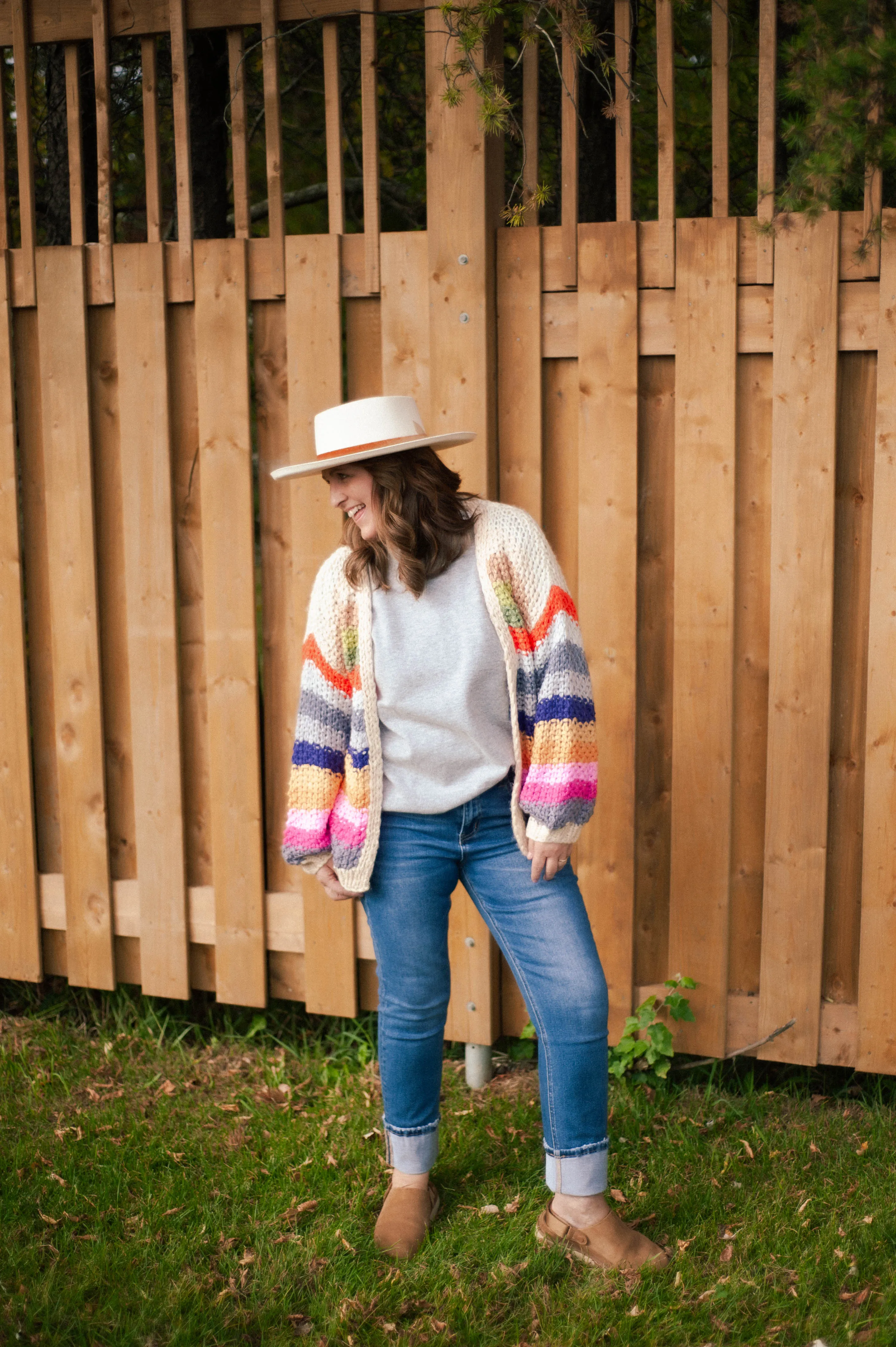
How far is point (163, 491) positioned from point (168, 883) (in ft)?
4.18

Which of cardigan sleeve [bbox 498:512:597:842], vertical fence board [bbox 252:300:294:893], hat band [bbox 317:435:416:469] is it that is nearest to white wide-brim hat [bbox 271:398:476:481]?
hat band [bbox 317:435:416:469]

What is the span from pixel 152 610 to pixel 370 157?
1524 millimetres

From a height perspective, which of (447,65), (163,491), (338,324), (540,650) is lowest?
(540,650)

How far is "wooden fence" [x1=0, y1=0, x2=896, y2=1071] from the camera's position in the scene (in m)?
3.18

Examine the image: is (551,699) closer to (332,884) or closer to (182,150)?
(332,884)

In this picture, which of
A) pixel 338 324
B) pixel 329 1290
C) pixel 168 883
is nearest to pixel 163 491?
pixel 338 324

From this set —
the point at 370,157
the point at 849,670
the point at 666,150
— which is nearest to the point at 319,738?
the point at 849,670

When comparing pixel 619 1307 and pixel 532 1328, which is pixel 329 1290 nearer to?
pixel 532 1328

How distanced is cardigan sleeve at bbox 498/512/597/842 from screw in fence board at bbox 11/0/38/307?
207 centimetres

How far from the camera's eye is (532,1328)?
8.38 ft

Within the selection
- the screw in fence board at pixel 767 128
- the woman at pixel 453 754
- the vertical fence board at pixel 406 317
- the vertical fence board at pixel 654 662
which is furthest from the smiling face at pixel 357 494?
the screw in fence board at pixel 767 128

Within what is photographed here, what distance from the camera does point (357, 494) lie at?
270cm

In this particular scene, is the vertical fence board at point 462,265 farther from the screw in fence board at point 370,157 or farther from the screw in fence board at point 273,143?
the screw in fence board at point 273,143

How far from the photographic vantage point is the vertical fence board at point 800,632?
10.2ft
